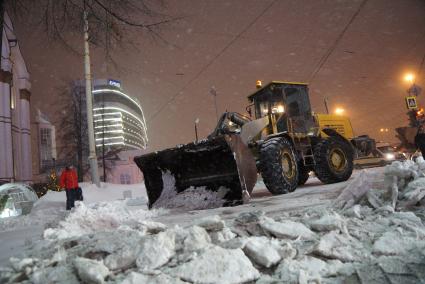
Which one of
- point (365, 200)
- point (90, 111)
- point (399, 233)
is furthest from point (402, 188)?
point (90, 111)

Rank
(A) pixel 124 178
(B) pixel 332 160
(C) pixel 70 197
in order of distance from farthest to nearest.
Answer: (A) pixel 124 178 → (C) pixel 70 197 → (B) pixel 332 160

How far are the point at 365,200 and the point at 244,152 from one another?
3.00m

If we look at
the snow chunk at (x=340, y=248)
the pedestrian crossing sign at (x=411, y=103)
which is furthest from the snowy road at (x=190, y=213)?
the pedestrian crossing sign at (x=411, y=103)

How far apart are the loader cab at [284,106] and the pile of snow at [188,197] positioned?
2.88 m

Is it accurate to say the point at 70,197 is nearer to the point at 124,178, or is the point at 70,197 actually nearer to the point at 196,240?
the point at 196,240

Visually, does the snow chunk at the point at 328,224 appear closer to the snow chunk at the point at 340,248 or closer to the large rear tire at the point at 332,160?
the snow chunk at the point at 340,248

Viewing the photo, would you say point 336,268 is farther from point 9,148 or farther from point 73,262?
point 9,148

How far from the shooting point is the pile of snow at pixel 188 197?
281 inches

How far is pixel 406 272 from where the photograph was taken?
2605 mm

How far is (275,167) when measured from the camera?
7.62m

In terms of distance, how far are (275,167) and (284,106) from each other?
264 cm

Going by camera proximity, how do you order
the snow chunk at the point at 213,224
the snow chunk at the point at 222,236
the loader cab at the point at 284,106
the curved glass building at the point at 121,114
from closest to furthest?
the snow chunk at the point at 222,236 → the snow chunk at the point at 213,224 → the loader cab at the point at 284,106 → the curved glass building at the point at 121,114

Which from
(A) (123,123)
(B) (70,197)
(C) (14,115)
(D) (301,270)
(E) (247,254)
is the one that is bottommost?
(D) (301,270)

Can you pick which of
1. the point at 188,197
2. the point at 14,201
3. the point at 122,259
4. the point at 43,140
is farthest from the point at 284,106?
the point at 43,140
